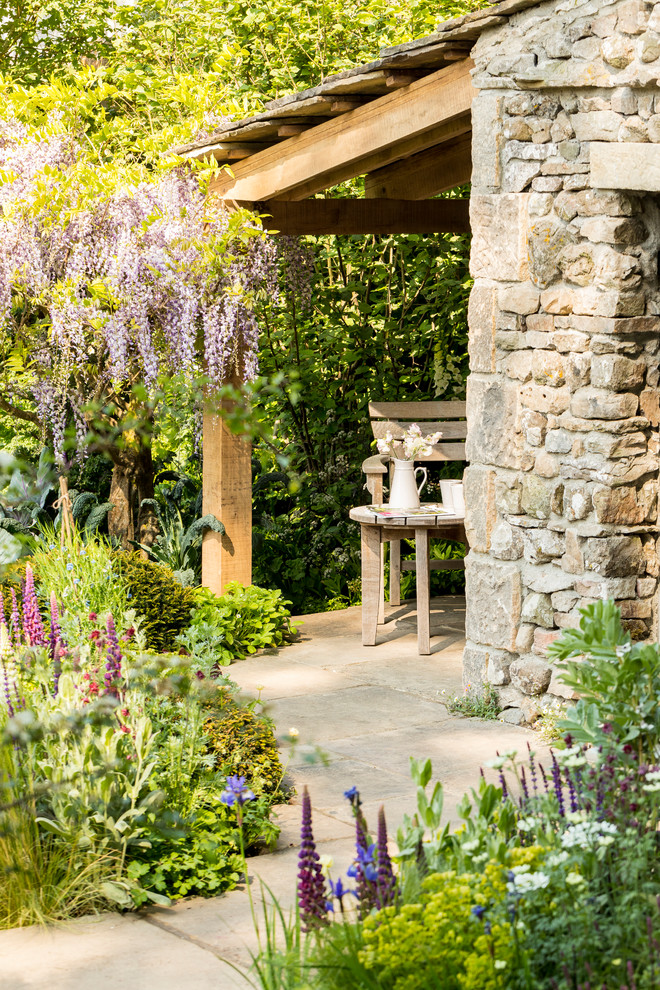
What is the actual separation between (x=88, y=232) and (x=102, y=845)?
11.8 feet

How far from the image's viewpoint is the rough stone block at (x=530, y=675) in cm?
471

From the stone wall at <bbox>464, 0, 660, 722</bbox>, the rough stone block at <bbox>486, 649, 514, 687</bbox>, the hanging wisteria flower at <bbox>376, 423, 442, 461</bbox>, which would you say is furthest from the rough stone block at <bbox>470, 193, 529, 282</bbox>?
the hanging wisteria flower at <bbox>376, 423, 442, 461</bbox>

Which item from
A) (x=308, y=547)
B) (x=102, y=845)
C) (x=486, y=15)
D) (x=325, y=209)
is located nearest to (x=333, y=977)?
(x=102, y=845)

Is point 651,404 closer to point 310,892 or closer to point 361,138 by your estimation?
point 361,138

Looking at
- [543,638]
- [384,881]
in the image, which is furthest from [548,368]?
[384,881]

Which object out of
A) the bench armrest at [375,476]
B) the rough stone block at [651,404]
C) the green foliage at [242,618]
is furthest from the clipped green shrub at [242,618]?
the rough stone block at [651,404]

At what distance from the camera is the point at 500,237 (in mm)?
4750

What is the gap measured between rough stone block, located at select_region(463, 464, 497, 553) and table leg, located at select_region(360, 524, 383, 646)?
3.60 ft

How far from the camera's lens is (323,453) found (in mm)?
8484

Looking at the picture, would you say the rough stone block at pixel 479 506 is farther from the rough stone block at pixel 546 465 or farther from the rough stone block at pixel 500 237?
the rough stone block at pixel 500 237

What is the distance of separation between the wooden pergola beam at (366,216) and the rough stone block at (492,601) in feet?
7.24

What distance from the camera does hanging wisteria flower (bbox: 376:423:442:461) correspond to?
6.34m

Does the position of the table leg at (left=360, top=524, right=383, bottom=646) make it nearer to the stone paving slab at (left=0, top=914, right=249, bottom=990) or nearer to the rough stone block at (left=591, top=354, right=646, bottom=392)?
the rough stone block at (left=591, top=354, right=646, bottom=392)

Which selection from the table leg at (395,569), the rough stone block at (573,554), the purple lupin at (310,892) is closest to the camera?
the purple lupin at (310,892)
